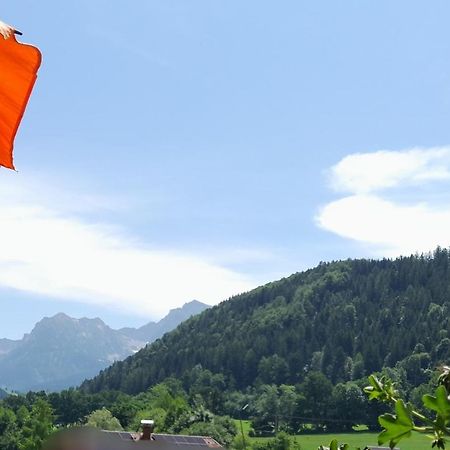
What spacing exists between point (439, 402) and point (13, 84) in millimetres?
4444

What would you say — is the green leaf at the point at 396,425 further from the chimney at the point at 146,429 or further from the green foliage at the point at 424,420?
the chimney at the point at 146,429

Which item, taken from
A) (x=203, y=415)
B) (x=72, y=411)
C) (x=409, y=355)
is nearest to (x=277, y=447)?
(x=203, y=415)

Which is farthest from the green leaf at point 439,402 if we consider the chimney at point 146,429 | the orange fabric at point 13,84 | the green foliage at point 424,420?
the chimney at point 146,429

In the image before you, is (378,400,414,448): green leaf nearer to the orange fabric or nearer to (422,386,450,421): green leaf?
(422,386,450,421): green leaf

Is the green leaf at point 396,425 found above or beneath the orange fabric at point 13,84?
beneath

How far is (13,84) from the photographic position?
5.55 m

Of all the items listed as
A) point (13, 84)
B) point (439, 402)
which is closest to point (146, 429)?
point (13, 84)

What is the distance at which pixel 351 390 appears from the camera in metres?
154

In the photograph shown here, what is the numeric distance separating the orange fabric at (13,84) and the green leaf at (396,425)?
4.06 meters

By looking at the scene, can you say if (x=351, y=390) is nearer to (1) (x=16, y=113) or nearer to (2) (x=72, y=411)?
(2) (x=72, y=411)

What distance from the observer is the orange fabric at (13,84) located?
547cm

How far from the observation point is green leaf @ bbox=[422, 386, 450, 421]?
1881mm

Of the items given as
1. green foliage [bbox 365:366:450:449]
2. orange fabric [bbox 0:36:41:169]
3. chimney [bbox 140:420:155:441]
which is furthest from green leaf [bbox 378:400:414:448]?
chimney [bbox 140:420:155:441]

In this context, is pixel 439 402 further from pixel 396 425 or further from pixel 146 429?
pixel 146 429
